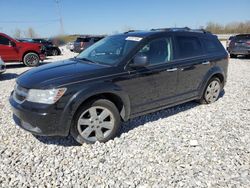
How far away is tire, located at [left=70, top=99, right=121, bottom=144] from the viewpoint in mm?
3553

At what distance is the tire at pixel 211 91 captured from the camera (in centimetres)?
554

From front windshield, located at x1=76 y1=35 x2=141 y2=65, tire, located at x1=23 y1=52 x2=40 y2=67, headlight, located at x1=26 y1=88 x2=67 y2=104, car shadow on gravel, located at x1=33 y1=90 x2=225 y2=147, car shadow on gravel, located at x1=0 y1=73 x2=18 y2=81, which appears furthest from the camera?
Answer: tire, located at x1=23 y1=52 x2=40 y2=67

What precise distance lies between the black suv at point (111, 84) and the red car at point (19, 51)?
344 inches

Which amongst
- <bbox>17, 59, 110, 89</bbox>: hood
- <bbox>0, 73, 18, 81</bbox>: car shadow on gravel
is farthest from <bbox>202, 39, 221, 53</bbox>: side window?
<bbox>0, 73, 18, 81</bbox>: car shadow on gravel

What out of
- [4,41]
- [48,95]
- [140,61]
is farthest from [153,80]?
[4,41]

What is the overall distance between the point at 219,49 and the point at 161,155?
3399 mm

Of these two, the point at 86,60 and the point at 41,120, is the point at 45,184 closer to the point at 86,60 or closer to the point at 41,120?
the point at 41,120

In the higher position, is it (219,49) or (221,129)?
(219,49)

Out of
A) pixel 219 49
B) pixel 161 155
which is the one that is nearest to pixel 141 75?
pixel 161 155

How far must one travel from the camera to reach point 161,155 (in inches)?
137

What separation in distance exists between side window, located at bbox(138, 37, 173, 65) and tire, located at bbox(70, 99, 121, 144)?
3.70 ft

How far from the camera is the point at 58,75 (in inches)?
138

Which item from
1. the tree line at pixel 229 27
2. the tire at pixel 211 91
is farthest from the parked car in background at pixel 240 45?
the tree line at pixel 229 27

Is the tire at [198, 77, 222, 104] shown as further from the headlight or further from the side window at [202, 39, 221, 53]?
the headlight
